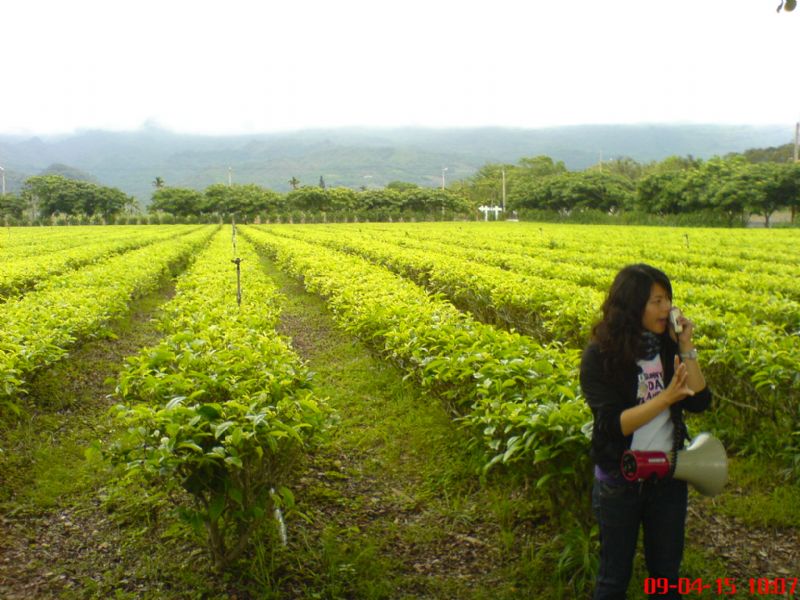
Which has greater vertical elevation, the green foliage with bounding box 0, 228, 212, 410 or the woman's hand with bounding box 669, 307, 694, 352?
the woman's hand with bounding box 669, 307, 694, 352

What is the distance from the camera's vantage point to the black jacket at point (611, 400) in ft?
9.02

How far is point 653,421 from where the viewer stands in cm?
279

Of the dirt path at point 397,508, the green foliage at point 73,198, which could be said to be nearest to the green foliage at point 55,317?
the dirt path at point 397,508

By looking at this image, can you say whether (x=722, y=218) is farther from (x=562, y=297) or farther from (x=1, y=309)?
(x=1, y=309)

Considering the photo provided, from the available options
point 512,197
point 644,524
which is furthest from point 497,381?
point 512,197

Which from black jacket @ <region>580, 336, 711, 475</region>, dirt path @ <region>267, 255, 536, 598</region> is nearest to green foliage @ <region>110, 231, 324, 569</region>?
dirt path @ <region>267, 255, 536, 598</region>

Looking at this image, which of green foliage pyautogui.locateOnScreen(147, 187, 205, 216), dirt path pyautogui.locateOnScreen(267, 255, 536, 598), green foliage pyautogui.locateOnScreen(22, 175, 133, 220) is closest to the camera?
dirt path pyautogui.locateOnScreen(267, 255, 536, 598)

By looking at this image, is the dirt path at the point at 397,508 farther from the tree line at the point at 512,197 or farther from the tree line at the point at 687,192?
the tree line at the point at 687,192

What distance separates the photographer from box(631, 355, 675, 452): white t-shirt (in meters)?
2.76

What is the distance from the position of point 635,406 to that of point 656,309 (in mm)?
423

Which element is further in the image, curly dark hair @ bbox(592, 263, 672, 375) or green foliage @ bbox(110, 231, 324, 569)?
green foliage @ bbox(110, 231, 324, 569)

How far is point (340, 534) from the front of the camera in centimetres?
459

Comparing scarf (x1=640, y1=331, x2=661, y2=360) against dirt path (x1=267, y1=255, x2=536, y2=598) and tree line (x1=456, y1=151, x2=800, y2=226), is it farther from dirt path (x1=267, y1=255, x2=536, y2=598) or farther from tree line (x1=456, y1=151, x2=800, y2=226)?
tree line (x1=456, y1=151, x2=800, y2=226)

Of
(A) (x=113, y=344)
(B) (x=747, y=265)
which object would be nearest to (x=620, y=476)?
(A) (x=113, y=344)
